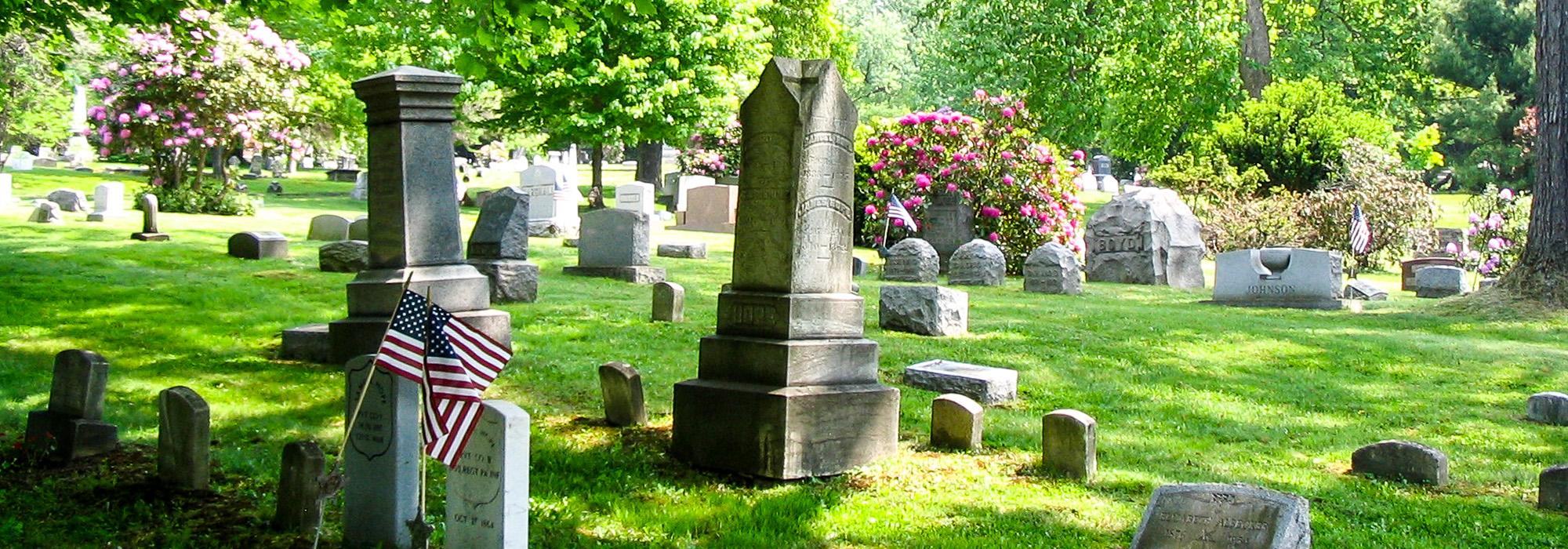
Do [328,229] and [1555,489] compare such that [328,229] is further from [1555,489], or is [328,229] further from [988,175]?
[1555,489]

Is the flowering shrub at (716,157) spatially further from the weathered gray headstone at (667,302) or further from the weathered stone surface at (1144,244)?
the weathered gray headstone at (667,302)

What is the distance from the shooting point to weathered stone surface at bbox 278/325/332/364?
10.4m

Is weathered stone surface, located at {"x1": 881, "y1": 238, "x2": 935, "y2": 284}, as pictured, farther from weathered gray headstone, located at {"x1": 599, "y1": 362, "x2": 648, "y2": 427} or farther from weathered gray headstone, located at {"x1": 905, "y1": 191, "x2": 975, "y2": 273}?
weathered gray headstone, located at {"x1": 599, "y1": 362, "x2": 648, "y2": 427}

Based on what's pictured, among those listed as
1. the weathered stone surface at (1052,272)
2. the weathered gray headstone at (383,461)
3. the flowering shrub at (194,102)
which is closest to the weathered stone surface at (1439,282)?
the weathered stone surface at (1052,272)

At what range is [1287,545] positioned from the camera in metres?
4.91

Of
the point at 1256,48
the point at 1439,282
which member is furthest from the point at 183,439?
the point at 1256,48

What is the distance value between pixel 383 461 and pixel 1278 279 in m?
14.8

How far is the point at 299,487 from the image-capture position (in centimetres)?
605

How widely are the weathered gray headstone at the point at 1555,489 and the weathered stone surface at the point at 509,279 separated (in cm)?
975

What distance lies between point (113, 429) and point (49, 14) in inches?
257

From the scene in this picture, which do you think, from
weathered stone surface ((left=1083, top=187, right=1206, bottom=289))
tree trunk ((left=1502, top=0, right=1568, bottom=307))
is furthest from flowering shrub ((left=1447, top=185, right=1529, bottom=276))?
tree trunk ((left=1502, top=0, right=1568, bottom=307))

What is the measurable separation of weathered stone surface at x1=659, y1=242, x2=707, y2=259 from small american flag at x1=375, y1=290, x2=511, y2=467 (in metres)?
16.5

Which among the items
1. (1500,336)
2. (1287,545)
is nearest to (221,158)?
(1500,336)

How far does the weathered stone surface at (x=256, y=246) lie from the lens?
1742 centimetres
